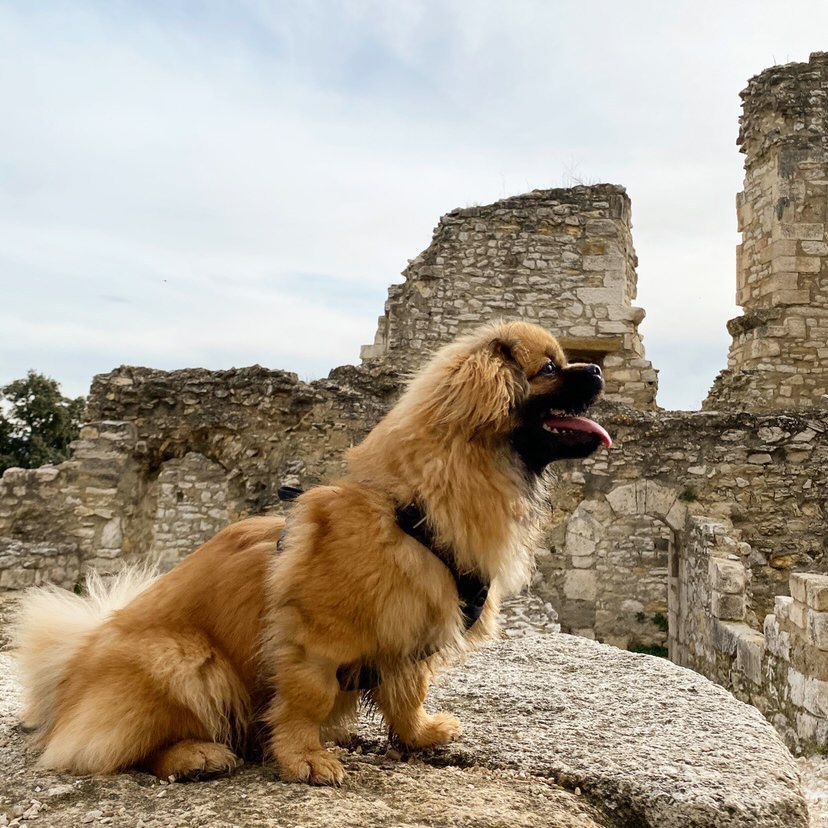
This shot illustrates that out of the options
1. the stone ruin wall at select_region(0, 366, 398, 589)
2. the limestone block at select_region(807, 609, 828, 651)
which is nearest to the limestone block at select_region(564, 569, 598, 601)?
the stone ruin wall at select_region(0, 366, 398, 589)

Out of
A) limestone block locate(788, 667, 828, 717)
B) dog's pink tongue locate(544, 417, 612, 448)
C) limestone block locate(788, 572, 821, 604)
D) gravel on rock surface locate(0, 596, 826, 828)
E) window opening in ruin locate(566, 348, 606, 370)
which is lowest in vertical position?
limestone block locate(788, 667, 828, 717)

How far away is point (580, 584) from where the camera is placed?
32.2ft

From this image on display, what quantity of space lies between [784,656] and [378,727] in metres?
4.15

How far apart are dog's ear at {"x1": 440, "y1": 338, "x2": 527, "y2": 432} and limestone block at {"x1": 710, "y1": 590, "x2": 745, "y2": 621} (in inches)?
235

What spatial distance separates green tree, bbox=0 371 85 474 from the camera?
2531 centimetres

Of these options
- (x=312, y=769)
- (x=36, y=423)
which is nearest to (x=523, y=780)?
(x=312, y=769)

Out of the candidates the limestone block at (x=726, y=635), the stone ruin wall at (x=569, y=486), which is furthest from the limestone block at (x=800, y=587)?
the stone ruin wall at (x=569, y=486)

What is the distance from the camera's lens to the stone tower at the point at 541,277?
1305 centimetres

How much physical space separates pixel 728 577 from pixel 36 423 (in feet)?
79.0

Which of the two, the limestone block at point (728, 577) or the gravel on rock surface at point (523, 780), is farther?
the limestone block at point (728, 577)

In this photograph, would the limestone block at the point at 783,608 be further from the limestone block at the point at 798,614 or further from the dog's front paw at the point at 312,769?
the dog's front paw at the point at 312,769

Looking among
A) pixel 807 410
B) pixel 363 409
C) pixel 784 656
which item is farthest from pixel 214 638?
pixel 807 410

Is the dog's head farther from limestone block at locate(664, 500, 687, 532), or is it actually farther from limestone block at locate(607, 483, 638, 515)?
limestone block at locate(664, 500, 687, 532)

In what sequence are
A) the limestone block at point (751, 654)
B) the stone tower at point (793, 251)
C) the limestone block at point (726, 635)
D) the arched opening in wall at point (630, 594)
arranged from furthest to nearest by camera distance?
the stone tower at point (793, 251), the arched opening in wall at point (630, 594), the limestone block at point (726, 635), the limestone block at point (751, 654)
